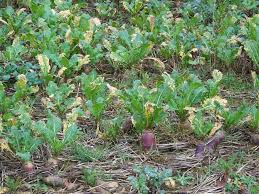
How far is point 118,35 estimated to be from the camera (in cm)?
457

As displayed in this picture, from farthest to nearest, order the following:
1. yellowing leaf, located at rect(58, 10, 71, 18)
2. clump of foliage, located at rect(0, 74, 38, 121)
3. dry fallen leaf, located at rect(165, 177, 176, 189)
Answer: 1. yellowing leaf, located at rect(58, 10, 71, 18)
2. clump of foliage, located at rect(0, 74, 38, 121)
3. dry fallen leaf, located at rect(165, 177, 176, 189)

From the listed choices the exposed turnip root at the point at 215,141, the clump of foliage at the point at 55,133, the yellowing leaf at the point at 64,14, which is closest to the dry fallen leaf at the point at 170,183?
the exposed turnip root at the point at 215,141

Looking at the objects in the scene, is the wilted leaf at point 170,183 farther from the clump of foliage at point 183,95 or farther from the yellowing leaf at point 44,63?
the yellowing leaf at point 44,63

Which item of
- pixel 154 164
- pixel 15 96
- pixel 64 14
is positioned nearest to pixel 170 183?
pixel 154 164

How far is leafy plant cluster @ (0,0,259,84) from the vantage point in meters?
4.27

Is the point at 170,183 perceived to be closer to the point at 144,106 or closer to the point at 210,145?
the point at 210,145

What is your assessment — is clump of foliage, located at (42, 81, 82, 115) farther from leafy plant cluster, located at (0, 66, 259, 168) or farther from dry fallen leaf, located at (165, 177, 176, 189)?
dry fallen leaf, located at (165, 177, 176, 189)

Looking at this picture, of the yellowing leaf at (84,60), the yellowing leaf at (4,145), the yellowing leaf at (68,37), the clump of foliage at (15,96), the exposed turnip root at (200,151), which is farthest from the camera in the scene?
the yellowing leaf at (68,37)

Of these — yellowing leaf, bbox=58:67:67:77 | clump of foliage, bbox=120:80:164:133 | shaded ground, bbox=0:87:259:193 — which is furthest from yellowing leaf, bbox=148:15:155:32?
shaded ground, bbox=0:87:259:193

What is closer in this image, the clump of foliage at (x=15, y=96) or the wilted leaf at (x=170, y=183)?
the wilted leaf at (x=170, y=183)

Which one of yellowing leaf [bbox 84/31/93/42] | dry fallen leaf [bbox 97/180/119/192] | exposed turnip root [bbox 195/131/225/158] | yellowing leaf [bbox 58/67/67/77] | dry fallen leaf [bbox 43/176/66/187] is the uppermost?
yellowing leaf [bbox 84/31/93/42]

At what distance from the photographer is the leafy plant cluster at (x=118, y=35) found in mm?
4266

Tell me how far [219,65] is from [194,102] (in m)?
0.84

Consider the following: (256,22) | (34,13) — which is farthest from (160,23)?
(34,13)
